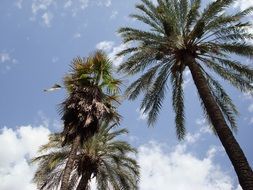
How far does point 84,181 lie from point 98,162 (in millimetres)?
1916

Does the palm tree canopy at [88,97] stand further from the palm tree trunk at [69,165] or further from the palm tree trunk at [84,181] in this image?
the palm tree trunk at [84,181]

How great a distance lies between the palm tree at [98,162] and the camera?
24.1 m

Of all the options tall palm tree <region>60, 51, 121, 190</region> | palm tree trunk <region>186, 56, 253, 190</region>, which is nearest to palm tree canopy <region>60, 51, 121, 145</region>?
tall palm tree <region>60, 51, 121, 190</region>

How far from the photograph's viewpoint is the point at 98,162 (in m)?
24.8

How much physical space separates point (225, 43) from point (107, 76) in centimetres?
609

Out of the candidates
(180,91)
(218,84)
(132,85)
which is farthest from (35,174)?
(218,84)

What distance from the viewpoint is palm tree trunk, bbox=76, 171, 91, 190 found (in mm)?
22837

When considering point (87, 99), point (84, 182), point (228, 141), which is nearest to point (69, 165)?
point (87, 99)

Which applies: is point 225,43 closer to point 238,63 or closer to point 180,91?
point 238,63

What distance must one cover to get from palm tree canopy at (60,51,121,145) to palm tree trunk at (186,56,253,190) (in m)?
3.60

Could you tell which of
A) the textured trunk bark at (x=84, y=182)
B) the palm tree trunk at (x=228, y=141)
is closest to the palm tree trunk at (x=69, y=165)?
the palm tree trunk at (x=228, y=141)

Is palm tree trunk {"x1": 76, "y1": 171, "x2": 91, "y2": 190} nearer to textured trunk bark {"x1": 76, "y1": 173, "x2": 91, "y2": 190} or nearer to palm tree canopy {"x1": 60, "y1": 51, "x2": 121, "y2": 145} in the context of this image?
textured trunk bark {"x1": 76, "y1": 173, "x2": 91, "y2": 190}

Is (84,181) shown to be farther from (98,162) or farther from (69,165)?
(69,165)

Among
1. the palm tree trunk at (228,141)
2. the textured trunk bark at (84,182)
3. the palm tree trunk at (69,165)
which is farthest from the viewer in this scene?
the textured trunk bark at (84,182)
